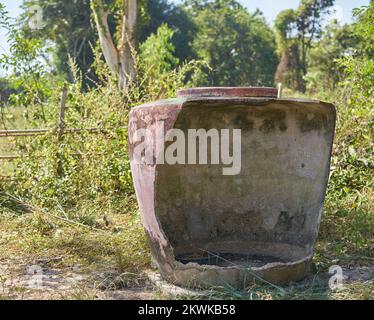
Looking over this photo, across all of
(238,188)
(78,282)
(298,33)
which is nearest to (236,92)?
(238,188)

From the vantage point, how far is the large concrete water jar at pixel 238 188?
3408 mm

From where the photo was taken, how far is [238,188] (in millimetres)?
4180

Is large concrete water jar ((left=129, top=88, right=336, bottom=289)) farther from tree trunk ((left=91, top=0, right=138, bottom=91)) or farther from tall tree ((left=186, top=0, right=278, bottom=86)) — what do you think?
tall tree ((left=186, top=0, right=278, bottom=86))

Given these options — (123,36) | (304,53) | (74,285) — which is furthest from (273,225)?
(304,53)

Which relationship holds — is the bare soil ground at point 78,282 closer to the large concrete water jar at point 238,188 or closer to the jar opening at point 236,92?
the large concrete water jar at point 238,188

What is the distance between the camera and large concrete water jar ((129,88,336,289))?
11.2 feet

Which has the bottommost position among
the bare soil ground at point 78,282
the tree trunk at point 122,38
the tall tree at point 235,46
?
the bare soil ground at point 78,282

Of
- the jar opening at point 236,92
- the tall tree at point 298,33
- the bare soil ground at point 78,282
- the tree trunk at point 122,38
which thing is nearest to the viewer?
the bare soil ground at point 78,282

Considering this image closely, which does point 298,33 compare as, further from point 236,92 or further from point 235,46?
point 236,92

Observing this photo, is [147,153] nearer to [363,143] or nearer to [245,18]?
[363,143]

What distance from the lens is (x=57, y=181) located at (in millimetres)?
6129

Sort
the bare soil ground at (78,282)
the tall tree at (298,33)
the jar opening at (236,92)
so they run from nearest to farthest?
the bare soil ground at (78,282) < the jar opening at (236,92) < the tall tree at (298,33)

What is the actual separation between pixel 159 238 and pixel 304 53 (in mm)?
28090

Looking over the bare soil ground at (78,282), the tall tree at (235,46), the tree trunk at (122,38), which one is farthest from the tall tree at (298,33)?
the bare soil ground at (78,282)
